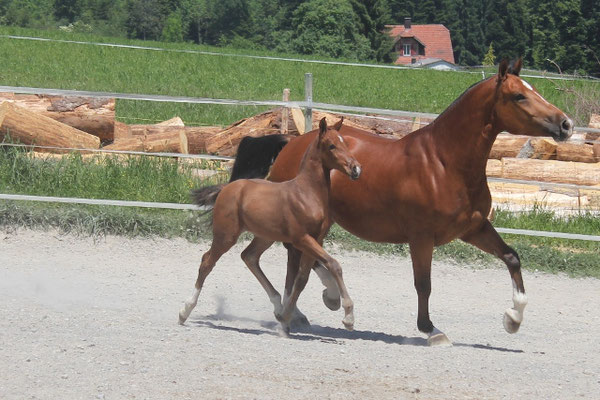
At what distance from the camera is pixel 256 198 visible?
20.9 feet

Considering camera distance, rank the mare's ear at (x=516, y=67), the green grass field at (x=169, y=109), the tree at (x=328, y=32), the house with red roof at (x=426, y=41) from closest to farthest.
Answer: the mare's ear at (x=516, y=67) < the green grass field at (x=169, y=109) < the tree at (x=328, y=32) < the house with red roof at (x=426, y=41)

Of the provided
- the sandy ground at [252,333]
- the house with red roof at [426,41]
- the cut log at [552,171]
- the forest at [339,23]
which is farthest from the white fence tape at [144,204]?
the house with red roof at [426,41]

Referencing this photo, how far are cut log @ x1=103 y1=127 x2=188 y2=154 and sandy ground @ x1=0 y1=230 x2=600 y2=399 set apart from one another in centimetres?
235

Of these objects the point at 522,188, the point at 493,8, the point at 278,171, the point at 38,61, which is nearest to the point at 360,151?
the point at 278,171

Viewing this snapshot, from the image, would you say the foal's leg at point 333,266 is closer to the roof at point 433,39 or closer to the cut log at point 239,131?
the cut log at point 239,131

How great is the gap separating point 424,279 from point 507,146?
Result: 652cm

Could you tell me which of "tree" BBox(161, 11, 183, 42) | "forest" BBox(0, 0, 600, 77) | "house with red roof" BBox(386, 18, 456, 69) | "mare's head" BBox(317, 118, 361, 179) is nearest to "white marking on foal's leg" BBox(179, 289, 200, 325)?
"mare's head" BBox(317, 118, 361, 179)

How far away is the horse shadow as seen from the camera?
21.8 ft

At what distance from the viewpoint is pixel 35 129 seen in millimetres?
10922

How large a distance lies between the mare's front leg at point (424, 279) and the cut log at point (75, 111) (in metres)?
6.38

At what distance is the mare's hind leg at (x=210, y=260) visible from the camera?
653 cm

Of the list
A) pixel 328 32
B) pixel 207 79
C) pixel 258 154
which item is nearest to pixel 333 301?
pixel 258 154

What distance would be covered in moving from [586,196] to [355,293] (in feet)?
12.5

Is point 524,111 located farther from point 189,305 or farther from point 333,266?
point 189,305
